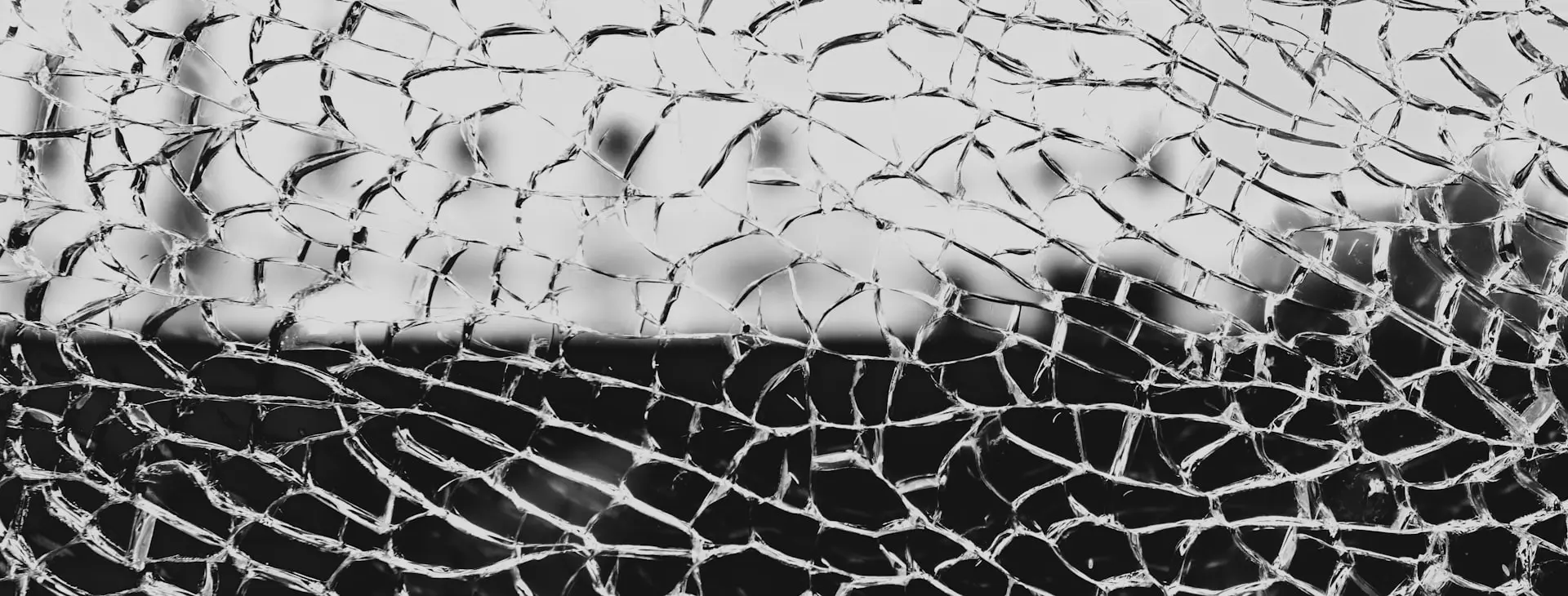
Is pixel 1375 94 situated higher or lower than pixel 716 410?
higher

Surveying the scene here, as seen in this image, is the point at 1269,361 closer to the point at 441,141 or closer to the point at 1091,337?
the point at 1091,337

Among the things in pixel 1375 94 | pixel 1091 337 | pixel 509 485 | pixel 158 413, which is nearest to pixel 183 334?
pixel 158 413

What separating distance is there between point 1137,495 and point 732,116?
0.23 meters

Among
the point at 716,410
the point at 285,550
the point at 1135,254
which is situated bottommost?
the point at 285,550

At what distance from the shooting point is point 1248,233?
40 cm

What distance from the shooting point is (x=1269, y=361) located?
0.40 m

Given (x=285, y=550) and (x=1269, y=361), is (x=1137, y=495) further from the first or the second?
(x=285, y=550)

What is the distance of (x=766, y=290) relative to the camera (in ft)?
1.27

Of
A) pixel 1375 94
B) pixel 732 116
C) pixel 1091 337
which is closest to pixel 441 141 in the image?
pixel 732 116

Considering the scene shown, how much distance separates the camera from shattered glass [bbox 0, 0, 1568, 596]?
38cm

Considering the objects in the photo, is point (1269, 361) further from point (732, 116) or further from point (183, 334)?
point (183, 334)

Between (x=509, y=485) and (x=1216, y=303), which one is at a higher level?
(x=1216, y=303)

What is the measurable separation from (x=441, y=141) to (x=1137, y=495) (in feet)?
1.04

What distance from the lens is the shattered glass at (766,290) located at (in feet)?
1.25
